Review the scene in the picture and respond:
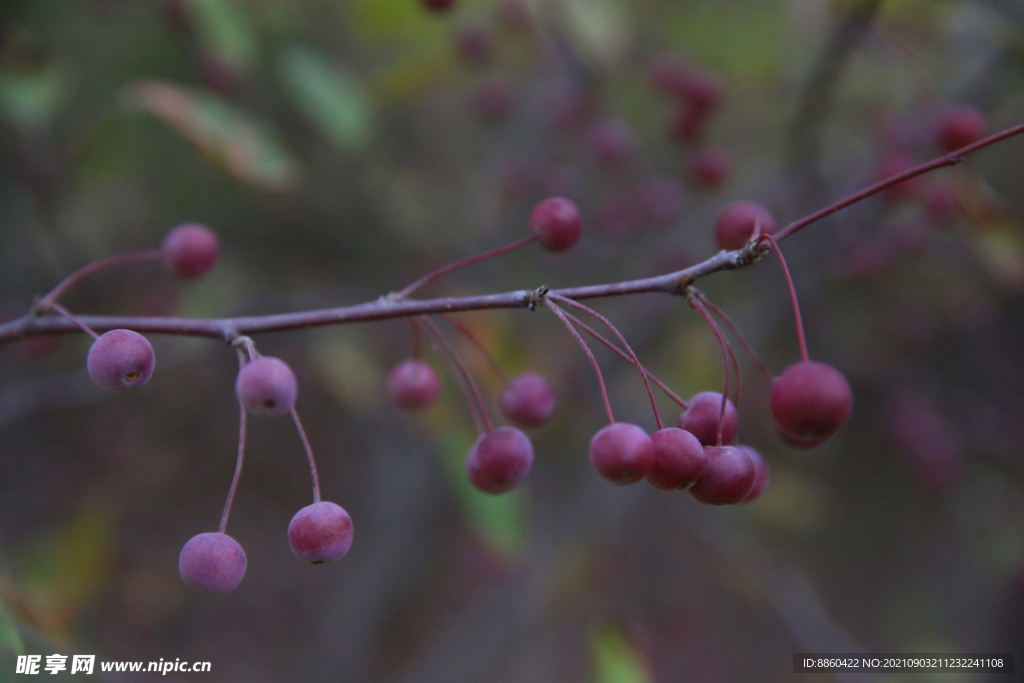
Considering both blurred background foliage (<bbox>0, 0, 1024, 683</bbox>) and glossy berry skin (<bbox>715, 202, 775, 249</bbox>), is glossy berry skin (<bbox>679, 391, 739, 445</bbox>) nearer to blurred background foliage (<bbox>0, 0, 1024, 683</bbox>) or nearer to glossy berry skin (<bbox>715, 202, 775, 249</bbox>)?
glossy berry skin (<bbox>715, 202, 775, 249</bbox>)

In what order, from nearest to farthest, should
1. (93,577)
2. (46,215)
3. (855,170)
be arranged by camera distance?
(46,215), (93,577), (855,170)

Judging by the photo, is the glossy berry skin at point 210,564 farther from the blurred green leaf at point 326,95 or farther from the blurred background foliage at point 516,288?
the blurred green leaf at point 326,95

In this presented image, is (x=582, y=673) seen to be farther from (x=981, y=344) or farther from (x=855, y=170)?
(x=855, y=170)

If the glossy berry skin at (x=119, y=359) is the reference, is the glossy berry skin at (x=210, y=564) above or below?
below

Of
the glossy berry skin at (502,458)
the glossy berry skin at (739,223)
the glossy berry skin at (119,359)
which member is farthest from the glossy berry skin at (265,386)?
the glossy berry skin at (739,223)

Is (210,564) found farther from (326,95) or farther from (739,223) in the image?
(326,95)

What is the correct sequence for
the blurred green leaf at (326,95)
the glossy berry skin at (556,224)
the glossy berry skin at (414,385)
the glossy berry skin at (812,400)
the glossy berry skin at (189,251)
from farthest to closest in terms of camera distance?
the blurred green leaf at (326,95) → the glossy berry skin at (414,385) → the glossy berry skin at (189,251) → the glossy berry skin at (556,224) → the glossy berry skin at (812,400)

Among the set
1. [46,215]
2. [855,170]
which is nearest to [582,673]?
[855,170]
